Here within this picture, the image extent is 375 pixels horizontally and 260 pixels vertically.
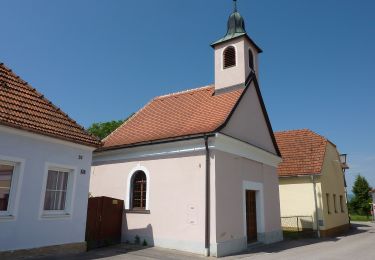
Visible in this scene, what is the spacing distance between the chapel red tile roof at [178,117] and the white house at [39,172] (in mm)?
3549

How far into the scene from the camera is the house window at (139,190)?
13969 millimetres

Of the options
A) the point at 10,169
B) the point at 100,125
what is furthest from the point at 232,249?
the point at 100,125

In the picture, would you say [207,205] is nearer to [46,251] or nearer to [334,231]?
[46,251]

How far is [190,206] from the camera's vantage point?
12289 millimetres

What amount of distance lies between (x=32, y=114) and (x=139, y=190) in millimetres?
5817

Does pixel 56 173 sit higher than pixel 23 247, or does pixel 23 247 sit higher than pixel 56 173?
pixel 56 173

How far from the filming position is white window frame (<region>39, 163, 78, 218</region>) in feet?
32.3

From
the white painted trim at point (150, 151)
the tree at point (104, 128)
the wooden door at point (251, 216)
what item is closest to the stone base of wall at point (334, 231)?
the wooden door at point (251, 216)

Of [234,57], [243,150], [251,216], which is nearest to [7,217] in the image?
[243,150]

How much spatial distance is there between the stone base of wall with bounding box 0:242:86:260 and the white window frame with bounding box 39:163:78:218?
94cm

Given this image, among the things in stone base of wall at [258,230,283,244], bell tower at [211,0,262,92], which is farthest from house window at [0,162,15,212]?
stone base of wall at [258,230,283,244]

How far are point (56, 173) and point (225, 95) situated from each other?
334 inches

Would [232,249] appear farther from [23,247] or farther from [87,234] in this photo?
[23,247]

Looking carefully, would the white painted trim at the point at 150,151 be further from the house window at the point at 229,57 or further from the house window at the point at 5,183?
the house window at the point at 5,183
